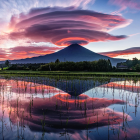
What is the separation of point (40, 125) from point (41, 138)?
85cm

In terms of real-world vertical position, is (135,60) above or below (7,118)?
above

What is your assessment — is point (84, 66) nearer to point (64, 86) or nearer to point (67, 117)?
point (64, 86)

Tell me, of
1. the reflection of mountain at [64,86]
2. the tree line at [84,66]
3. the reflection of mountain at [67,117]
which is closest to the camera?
the reflection of mountain at [67,117]

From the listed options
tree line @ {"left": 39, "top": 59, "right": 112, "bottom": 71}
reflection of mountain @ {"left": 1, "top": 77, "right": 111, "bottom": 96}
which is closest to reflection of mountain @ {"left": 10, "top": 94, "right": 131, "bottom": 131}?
reflection of mountain @ {"left": 1, "top": 77, "right": 111, "bottom": 96}

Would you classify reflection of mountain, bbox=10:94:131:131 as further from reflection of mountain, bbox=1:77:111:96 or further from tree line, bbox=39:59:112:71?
tree line, bbox=39:59:112:71

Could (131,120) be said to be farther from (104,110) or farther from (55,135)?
(55,135)

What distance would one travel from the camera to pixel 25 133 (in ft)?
13.9

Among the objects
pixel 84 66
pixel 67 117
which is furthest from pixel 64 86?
pixel 84 66

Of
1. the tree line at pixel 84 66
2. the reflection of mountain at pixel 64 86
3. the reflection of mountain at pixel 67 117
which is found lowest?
the reflection of mountain at pixel 67 117

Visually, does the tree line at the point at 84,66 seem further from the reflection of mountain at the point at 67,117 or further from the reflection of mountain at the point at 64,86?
the reflection of mountain at the point at 67,117

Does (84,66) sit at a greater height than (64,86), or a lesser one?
greater

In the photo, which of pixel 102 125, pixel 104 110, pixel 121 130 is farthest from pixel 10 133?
pixel 104 110

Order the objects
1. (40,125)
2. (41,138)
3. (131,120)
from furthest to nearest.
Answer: (131,120)
(40,125)
(41,138)

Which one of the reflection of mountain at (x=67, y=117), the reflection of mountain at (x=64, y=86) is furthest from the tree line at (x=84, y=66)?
the reflection of mountain at (x=67, y=117)
